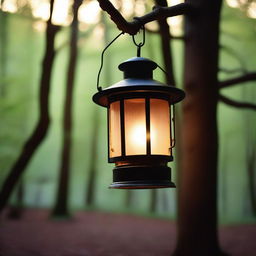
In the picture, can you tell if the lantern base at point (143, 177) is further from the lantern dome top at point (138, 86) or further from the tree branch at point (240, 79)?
the tree branch at point (240, 79)

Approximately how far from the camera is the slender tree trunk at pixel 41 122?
5500 mm

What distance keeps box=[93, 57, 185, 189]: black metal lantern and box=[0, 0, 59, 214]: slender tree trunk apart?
8.49 ft

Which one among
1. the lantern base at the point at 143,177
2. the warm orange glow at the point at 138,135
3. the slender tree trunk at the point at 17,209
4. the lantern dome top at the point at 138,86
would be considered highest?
the lantern dome top at the point at 138,86

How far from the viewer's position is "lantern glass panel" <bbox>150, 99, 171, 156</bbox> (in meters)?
2.80

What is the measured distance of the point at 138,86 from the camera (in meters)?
2.80

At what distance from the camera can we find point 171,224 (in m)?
15.7

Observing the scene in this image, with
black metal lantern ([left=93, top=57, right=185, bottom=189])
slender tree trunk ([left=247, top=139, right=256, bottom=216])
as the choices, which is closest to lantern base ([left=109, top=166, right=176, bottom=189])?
black metal lantern ([left=93, top=57, right=185, bottom=189])

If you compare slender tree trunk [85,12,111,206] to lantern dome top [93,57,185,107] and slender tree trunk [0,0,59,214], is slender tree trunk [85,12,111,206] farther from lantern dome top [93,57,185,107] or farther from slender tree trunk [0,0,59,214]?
lantern dome top [93,57,185,107]

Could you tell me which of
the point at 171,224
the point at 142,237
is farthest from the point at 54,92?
the point at 142,237

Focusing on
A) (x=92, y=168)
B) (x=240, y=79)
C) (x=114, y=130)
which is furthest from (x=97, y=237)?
(x=92, y=168)

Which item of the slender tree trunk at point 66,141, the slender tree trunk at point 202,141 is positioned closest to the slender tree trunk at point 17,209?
the slender tree trunk at point 66,141

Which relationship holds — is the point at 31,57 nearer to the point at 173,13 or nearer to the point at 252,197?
the point at 252,197

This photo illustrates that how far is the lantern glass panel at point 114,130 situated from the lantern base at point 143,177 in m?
0.18

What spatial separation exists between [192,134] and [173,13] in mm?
3265
